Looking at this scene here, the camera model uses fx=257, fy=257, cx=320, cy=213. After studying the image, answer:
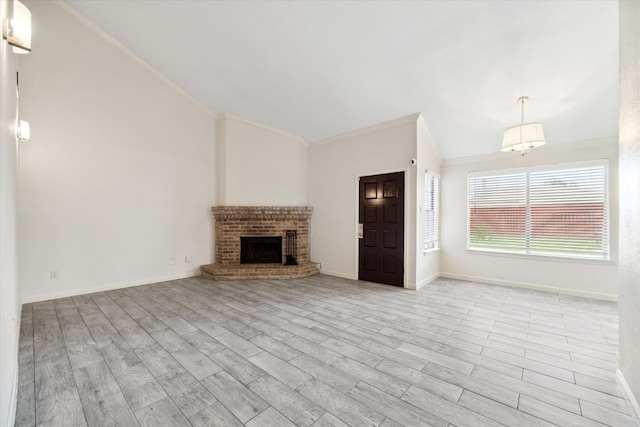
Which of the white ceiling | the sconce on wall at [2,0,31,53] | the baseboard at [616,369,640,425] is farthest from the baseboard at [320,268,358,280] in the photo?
the sconce on wall at [2,0,31,53]

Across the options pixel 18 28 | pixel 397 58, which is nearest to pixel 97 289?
pixel 18 28

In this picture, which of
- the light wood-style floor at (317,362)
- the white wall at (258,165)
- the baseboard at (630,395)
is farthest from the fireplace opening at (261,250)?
the baseboard at (630,395)

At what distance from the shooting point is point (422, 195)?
4754 mm

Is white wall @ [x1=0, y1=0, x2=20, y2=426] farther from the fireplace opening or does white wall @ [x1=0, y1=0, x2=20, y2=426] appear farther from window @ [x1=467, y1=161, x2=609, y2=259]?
window @ [x1=467, y1=161, x2=609, y2=259]

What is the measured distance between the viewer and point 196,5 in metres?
3.39

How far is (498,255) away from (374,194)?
267cm

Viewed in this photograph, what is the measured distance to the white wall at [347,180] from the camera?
4617mm

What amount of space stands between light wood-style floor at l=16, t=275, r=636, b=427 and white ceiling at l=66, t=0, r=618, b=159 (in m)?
2.96

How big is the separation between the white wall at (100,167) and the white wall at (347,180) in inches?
101

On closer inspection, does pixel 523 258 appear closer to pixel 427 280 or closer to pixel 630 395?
pixel 427 280

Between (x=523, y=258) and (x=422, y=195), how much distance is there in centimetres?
219

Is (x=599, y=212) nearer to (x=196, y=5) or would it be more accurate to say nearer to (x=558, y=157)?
(x=558, y=157)

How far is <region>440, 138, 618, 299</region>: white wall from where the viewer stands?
13.4 ft

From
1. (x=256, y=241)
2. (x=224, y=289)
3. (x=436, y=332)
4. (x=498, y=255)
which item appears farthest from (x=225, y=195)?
(x=498, y=255)
